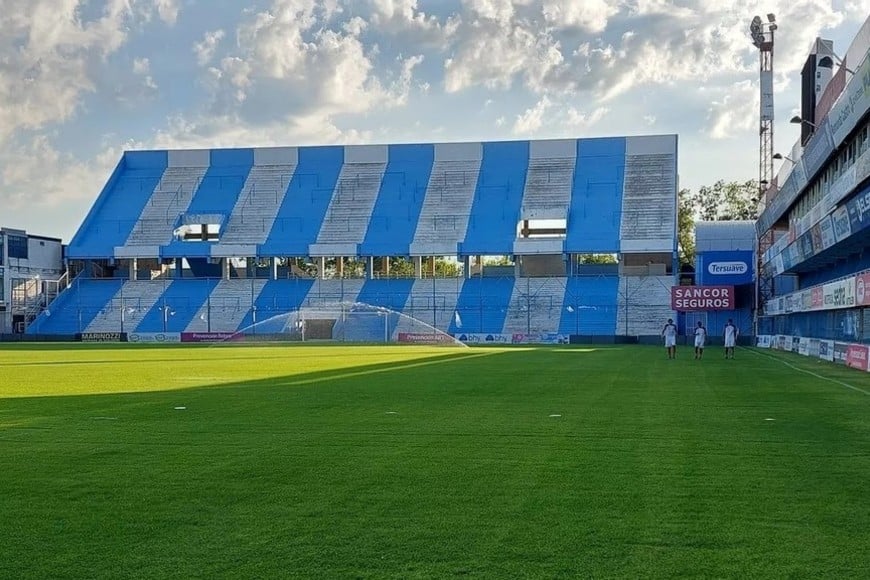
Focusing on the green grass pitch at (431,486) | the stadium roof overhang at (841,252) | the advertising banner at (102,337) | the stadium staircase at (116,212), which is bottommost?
the advertising banner at (102,337)

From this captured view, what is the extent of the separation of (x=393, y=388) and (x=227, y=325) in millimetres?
48380

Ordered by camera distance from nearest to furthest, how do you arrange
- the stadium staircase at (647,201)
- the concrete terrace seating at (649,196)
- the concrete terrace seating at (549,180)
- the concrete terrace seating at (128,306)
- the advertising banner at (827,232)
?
the advertising banner at (827,232), the concrete terrace seating at (649,196), the stadium staircase at (647,201), the concrete terrace seating at (128,306), the concrete terrace seating at (549,180)

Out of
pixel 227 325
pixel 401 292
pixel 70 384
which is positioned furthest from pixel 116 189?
pixel 70 384

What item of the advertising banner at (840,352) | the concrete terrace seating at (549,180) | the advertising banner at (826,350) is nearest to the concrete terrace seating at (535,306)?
the concrete terrace seating at (549,180)

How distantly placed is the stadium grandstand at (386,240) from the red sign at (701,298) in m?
2.28

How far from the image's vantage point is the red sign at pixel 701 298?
200 ft

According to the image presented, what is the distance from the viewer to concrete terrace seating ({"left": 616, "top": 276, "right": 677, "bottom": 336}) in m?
61.8

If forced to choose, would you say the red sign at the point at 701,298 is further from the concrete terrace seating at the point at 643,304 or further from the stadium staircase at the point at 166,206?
the stadium staircase at the point at 166,206

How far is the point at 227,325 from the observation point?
66.4 metres

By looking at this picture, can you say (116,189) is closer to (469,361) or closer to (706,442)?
(469,361)

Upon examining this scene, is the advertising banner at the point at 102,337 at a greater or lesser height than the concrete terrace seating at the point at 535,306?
lesser

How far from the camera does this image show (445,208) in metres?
72.6

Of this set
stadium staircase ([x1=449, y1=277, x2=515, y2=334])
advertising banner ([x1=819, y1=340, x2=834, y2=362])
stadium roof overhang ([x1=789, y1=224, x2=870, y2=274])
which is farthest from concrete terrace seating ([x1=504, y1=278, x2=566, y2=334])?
advertising banner ([x1=819, y1=340, x2=834, y2=362])

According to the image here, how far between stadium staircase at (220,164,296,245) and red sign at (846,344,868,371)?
49.4 meters
